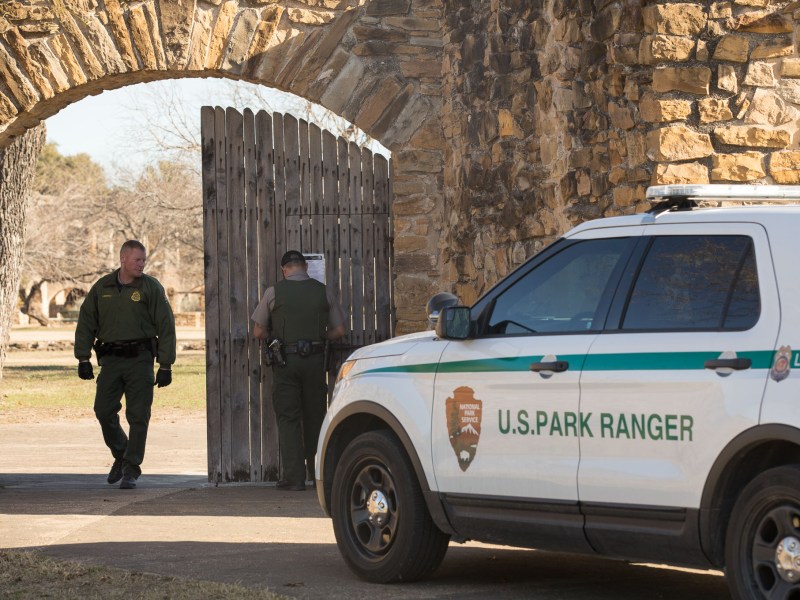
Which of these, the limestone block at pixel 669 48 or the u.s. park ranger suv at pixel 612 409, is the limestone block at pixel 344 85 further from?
the u.s. park ranger suv at pixel 612 409

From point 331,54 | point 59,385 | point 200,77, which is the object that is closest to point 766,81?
point 331,54

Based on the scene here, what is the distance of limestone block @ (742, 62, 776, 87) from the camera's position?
830cm

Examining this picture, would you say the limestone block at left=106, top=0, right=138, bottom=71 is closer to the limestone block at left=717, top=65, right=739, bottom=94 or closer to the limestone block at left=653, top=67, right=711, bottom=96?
the limestone block at left=653, top=67, right=711, bottom=96

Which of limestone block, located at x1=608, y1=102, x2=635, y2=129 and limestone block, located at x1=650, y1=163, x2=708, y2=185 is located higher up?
limestone block, located at x1=608, y1=102, x2=635, y2=129

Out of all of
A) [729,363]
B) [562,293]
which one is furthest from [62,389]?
[729,363]

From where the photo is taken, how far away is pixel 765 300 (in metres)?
5.48

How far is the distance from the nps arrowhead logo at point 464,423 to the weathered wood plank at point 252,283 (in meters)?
5.06

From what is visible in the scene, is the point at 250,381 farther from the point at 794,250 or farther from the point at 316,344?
the point at 794,250

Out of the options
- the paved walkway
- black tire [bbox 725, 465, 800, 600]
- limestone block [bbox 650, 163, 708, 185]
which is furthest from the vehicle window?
limestone block [bbox 650, 163, 708, 185]

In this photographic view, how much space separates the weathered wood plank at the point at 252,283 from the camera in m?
11.6

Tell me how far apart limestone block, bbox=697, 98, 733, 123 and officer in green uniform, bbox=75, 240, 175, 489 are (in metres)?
4.99

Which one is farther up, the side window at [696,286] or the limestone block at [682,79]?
the limestone block at [682,79]

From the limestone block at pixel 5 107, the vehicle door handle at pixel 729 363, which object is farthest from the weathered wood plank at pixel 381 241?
the vehicle door handle at pixel 729 363

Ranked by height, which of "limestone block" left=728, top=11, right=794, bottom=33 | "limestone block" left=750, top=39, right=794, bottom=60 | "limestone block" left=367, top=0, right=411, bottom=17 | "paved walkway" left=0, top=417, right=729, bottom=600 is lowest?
"paved walkway" left=0, top=417, right=729, bottom=600
